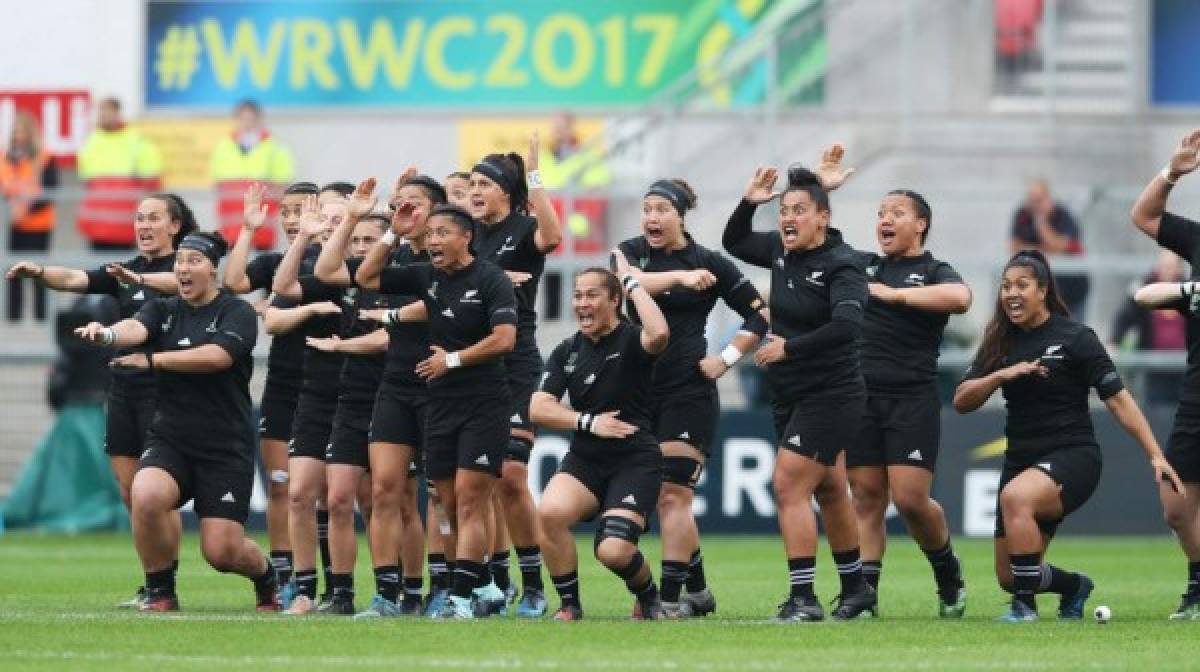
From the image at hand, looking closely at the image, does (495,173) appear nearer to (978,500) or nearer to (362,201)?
(362,201)

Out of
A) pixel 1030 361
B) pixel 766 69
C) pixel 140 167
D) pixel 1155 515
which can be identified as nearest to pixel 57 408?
pixel 140 167

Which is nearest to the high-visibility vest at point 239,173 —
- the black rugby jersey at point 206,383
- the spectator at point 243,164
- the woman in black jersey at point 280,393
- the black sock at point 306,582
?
the spectator at point 243,164

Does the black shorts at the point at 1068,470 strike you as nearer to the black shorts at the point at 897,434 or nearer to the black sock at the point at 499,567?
the black shorts at the point at 897,434

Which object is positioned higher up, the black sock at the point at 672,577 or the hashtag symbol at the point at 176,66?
the hashtag symbol at the point at 176,66

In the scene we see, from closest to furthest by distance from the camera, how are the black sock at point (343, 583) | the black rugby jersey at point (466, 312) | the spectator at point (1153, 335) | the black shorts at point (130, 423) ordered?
the black rugby jersey at point (466, 312) → the black sock at point (343, 583) → the black shorts at point (130, 423) → the spectator at point (1153, 335)

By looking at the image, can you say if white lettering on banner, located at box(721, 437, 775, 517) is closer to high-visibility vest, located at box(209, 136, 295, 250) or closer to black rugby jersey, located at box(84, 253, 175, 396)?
high-visibility vest, located at box(209, 136, 295, 250)

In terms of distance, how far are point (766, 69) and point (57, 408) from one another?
784 cm

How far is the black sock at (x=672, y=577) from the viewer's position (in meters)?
15.6

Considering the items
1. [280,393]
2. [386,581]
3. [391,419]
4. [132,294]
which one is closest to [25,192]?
[132,294]

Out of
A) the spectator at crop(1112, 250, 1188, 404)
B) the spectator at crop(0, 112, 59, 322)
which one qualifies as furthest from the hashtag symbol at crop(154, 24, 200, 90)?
the spectator at crop(1112, 250, 1188, 404)

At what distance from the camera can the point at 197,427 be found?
1596 centimetres

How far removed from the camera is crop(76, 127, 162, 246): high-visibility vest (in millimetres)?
27438

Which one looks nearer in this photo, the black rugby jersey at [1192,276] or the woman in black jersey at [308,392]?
the black rugby jersey at [1192,276]

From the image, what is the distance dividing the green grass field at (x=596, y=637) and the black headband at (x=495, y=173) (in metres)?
2.57
